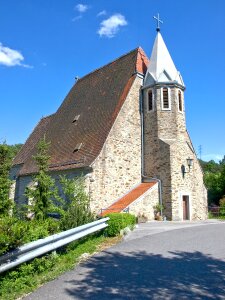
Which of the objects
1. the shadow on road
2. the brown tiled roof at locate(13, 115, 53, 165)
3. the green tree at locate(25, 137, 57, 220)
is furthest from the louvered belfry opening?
the shadow on road

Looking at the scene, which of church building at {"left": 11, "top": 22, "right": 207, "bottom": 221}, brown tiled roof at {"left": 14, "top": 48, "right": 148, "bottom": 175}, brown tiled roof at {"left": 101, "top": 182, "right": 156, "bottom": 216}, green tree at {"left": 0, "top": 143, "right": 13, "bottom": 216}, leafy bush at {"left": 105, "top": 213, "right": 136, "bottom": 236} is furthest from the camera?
brown tiled roof at {"left": 14, "top": 48, "right": 148, "bottom": 175}

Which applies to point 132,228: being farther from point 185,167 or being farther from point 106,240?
point 185,167

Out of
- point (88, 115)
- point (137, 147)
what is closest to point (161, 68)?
point (137, 147)

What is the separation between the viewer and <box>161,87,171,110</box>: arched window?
2266cm

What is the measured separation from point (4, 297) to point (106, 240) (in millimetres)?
5033

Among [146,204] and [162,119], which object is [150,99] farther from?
[146,204]

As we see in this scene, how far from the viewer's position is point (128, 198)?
20.1 meters

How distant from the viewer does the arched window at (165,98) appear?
892 inches

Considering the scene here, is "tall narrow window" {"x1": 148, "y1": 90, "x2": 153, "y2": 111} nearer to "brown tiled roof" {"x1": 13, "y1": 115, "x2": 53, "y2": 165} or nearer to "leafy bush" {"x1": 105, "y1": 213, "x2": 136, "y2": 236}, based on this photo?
"brown tiled roof" {"x1": 13, "y1": 115, "x2": 53, "y2": 165}

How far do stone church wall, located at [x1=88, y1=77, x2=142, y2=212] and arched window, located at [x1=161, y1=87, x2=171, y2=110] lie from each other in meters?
1.92

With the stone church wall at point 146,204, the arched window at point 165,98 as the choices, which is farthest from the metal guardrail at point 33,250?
the arched window at point 165,98

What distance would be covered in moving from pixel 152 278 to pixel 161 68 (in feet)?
64.0

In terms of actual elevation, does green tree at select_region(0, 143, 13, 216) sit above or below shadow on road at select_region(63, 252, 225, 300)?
above

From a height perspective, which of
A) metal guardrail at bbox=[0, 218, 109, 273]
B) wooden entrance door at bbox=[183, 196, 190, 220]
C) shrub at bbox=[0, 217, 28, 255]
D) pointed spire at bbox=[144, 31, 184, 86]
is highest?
pointed spire at bbox=[144, 31, 184, 86]
